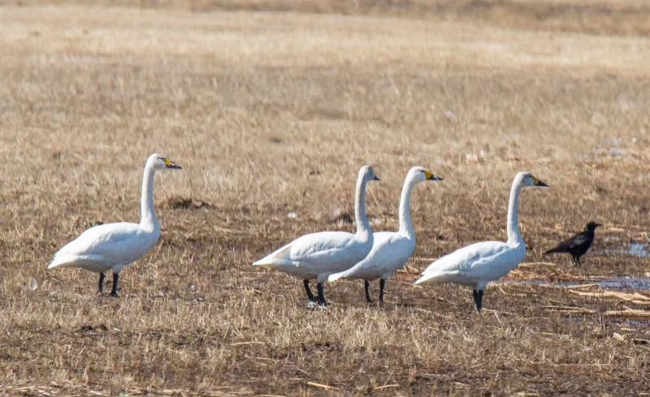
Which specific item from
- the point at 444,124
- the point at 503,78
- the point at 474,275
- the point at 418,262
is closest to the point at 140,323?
the point at 474,275

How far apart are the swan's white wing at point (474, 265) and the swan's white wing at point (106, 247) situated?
227cm

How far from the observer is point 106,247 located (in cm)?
995

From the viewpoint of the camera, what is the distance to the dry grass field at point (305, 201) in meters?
7.81

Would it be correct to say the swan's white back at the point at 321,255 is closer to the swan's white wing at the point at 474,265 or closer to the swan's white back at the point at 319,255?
the swan's white back at the point at 319,255

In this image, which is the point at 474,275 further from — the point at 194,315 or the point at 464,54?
the point at 464,54

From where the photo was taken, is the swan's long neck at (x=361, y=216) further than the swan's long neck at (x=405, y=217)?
No

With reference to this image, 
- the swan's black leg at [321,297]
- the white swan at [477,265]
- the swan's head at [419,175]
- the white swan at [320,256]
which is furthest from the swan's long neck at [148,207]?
the swan's head at [419,175]

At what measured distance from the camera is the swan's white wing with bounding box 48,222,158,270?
9.94 meters

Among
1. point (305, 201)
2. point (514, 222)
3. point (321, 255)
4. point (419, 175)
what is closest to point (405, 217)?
point (419, 175)

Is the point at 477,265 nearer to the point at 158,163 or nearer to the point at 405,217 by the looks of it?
the point at 405,217

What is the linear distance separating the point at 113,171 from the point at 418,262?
6.00 meters

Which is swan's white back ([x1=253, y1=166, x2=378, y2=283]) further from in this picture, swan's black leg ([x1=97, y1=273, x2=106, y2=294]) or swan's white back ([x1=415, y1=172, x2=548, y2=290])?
swan's black leg ([x1=97, y1=273, x2=106, y2=294])

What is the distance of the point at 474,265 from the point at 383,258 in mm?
738

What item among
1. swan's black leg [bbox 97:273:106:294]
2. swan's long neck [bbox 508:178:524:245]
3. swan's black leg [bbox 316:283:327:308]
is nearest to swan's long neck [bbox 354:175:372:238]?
swan's black leg [bbox 316:283:327:308]
